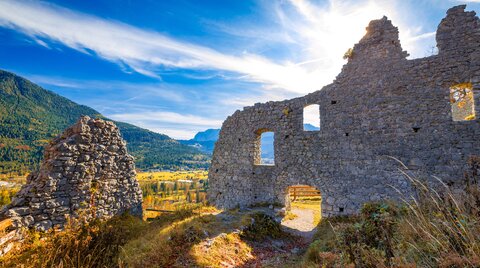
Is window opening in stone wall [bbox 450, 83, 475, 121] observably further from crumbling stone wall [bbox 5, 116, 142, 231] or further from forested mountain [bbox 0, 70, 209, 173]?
forested mountain [bbox 0, 70, 209, 173]

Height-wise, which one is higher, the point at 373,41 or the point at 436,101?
the point at 373,41

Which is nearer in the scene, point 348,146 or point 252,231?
point 252,231

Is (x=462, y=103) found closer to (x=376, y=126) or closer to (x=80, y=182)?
(x=376, y=126)

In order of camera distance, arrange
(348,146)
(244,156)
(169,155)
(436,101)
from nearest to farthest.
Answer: (436,101)
(348,146)
(244,156)
(169,155)

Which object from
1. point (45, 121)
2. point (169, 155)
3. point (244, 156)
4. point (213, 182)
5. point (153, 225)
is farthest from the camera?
point (169, 155)

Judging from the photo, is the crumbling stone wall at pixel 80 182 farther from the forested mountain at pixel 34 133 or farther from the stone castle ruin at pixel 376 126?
the forested mountain at pixel 34 133

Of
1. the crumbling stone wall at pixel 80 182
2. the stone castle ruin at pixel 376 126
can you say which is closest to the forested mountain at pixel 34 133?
the crumbling stone wall at pixel 80 182

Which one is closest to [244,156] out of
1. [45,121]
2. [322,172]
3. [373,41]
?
[322,172]

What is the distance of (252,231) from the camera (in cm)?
864

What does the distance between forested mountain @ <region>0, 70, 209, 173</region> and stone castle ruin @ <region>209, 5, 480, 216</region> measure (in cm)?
10979

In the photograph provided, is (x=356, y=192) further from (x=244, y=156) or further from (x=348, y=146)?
(x=244, y=156)

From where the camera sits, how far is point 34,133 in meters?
134

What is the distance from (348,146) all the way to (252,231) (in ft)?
17.0

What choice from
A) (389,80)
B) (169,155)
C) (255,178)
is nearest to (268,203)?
(255,178)
